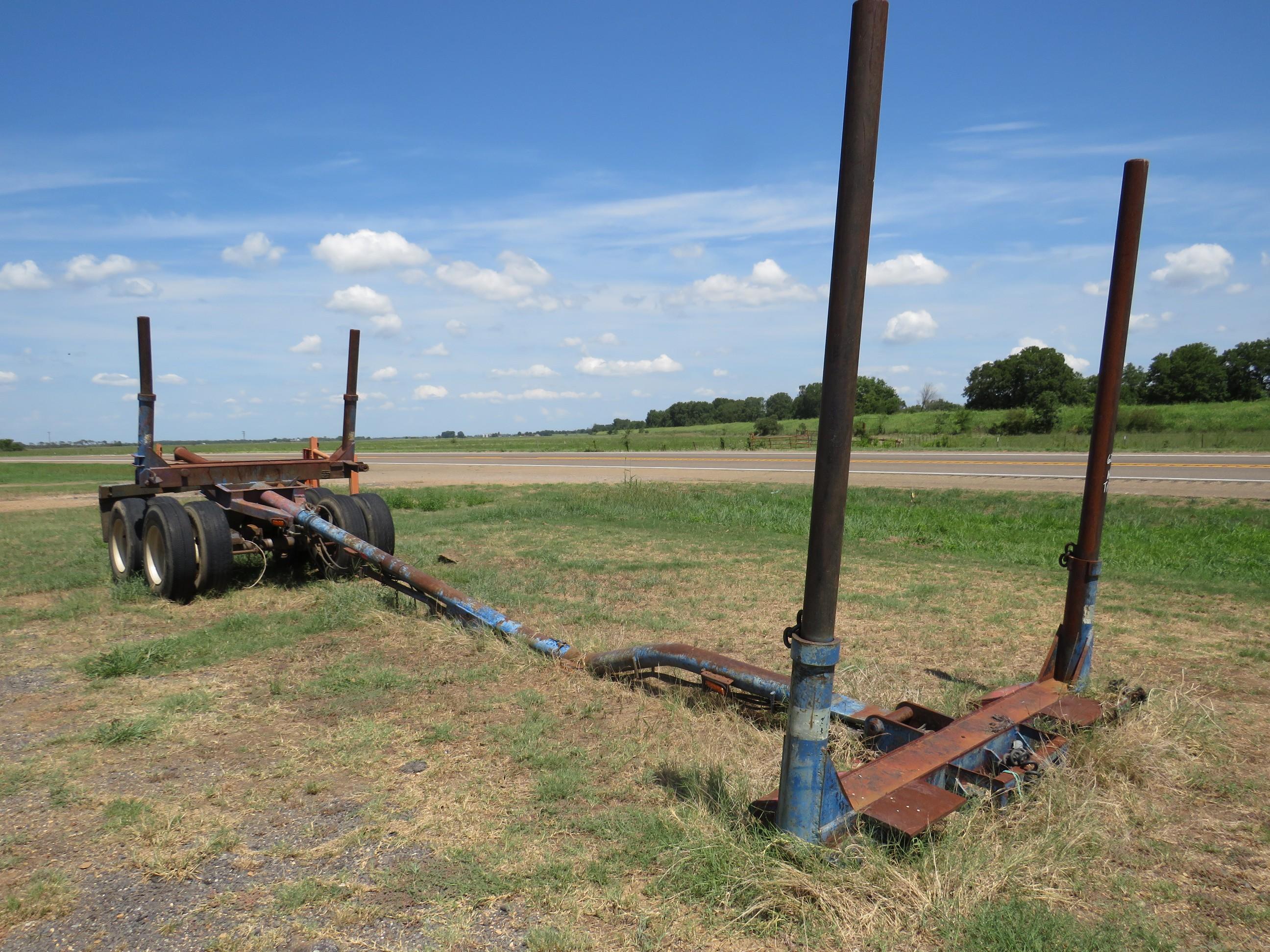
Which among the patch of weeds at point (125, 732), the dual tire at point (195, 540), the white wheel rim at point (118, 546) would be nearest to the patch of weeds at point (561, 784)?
the patch of weeds at point (125, 732)

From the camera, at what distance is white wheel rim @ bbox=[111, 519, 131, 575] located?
882 cm

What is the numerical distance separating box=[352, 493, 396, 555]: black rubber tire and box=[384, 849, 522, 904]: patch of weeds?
574 cm

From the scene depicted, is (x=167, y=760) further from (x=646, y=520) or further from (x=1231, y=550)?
(x=1231, y=550)

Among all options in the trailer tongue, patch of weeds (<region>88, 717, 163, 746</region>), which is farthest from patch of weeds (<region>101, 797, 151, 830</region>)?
the trailer tongue

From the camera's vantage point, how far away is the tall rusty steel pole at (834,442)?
2928 millimetres

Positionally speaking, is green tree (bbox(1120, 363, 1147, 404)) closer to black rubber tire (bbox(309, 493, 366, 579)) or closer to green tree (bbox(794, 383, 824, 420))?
green tree (bbox(794, 383, 824, 420))

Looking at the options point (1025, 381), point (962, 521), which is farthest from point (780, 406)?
point (962, 521)

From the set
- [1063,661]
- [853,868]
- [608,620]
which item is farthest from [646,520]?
[853,868]

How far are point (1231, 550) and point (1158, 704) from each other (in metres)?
8.76

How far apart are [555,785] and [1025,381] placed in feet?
292

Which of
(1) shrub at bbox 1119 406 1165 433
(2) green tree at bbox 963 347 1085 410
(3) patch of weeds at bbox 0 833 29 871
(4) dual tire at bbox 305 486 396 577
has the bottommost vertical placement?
(3) patch of weeds at bbox 0 833 29 871

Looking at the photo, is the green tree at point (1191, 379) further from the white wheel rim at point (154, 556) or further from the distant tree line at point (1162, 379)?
the white wheel rim at point (154, 556)

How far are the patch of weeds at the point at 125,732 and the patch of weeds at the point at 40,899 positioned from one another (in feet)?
4.73

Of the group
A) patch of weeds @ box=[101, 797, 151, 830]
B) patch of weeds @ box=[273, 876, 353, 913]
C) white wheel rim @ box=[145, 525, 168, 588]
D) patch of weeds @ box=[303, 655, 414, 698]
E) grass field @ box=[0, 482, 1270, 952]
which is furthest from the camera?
white wheel rim @ box=[145, 525, 168, 588]
